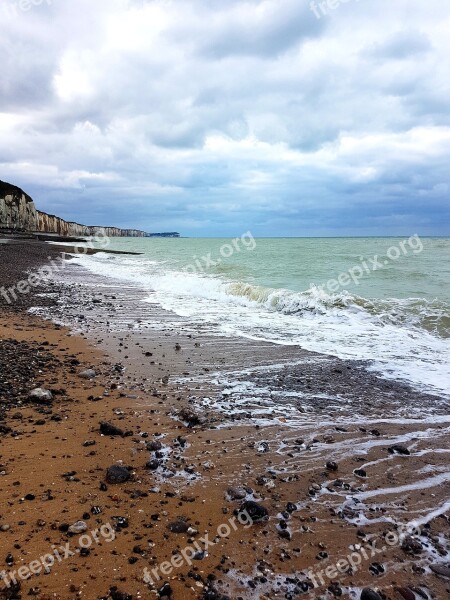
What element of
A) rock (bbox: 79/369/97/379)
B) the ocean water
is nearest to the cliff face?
the ocean water

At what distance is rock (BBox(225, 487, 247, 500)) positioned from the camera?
3.93m

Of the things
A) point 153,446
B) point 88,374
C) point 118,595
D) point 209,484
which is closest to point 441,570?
point 209,484

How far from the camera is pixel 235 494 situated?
3965 mm

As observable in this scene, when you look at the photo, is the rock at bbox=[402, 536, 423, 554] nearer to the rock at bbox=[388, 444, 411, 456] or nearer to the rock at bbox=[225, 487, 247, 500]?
the rock at bbox=[225, 487, 247, 500]

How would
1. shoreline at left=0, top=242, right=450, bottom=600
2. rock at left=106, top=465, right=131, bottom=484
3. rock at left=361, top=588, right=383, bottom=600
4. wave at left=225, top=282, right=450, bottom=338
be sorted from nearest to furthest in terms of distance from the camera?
rock at left=361, top=588, right=383, bottom=600
shoreline at left=0, top=242, right=450, bottom=600
rock at left=106, top=465, right=131, bottom=484
wave at left=225, top=282, right=450, bottom=338

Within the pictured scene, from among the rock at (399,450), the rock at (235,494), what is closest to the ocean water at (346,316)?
the rock at (399,450)

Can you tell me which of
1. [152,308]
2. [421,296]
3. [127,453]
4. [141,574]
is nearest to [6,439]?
[127,453]

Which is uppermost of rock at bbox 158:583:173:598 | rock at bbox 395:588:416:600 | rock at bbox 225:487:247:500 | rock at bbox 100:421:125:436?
rock at bbox 100:421:125:436

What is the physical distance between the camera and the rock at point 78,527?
10.9ft

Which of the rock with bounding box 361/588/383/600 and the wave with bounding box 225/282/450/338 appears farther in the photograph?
the wave with bounding box 225/282/450/338

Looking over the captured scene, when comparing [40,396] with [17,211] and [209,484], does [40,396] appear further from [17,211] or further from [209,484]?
[17,211]

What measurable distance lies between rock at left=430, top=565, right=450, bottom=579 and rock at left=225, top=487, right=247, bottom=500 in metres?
1.64

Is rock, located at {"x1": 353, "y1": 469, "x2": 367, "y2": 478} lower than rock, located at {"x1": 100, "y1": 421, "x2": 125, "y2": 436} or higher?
lower

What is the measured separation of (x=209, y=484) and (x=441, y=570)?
2.08m
